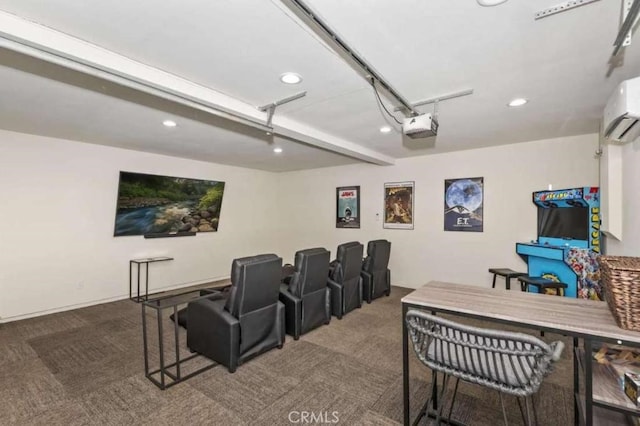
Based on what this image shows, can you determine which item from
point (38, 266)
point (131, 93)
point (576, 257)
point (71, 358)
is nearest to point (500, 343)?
point (576, 257)

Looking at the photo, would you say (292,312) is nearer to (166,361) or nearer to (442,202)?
(166,361)

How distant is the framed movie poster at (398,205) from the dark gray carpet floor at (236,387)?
279 cm

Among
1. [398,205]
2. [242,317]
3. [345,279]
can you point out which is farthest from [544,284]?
[242,317]

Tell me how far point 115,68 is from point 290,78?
1.28 meters

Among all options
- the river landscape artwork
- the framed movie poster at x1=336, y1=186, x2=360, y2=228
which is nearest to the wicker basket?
the framed movie poster at x1=336, y1=186, x2=360, y2=228

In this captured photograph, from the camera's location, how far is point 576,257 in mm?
3766

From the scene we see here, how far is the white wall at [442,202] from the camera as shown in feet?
15.2

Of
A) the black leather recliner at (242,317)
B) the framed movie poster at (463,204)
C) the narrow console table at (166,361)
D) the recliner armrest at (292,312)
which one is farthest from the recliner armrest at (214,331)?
the framed movie poster at (463,204)

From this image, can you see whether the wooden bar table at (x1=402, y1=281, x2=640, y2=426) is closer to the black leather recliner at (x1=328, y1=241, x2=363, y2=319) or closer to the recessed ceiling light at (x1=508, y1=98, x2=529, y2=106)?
the recessed ceiling light at (x1=508, y1=98, x2=529, y2=106)

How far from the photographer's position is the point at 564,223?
4.25 metres

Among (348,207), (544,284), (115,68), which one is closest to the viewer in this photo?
(115,68)

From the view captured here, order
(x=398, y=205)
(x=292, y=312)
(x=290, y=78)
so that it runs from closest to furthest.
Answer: (x=290, y=78), (x=292, y=312), (x=398, y=205)

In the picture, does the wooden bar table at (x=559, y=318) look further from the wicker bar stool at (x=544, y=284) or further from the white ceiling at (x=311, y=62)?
the wicker bar stool at (x=544, y=284)

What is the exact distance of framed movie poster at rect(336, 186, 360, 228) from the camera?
22.3 ft
